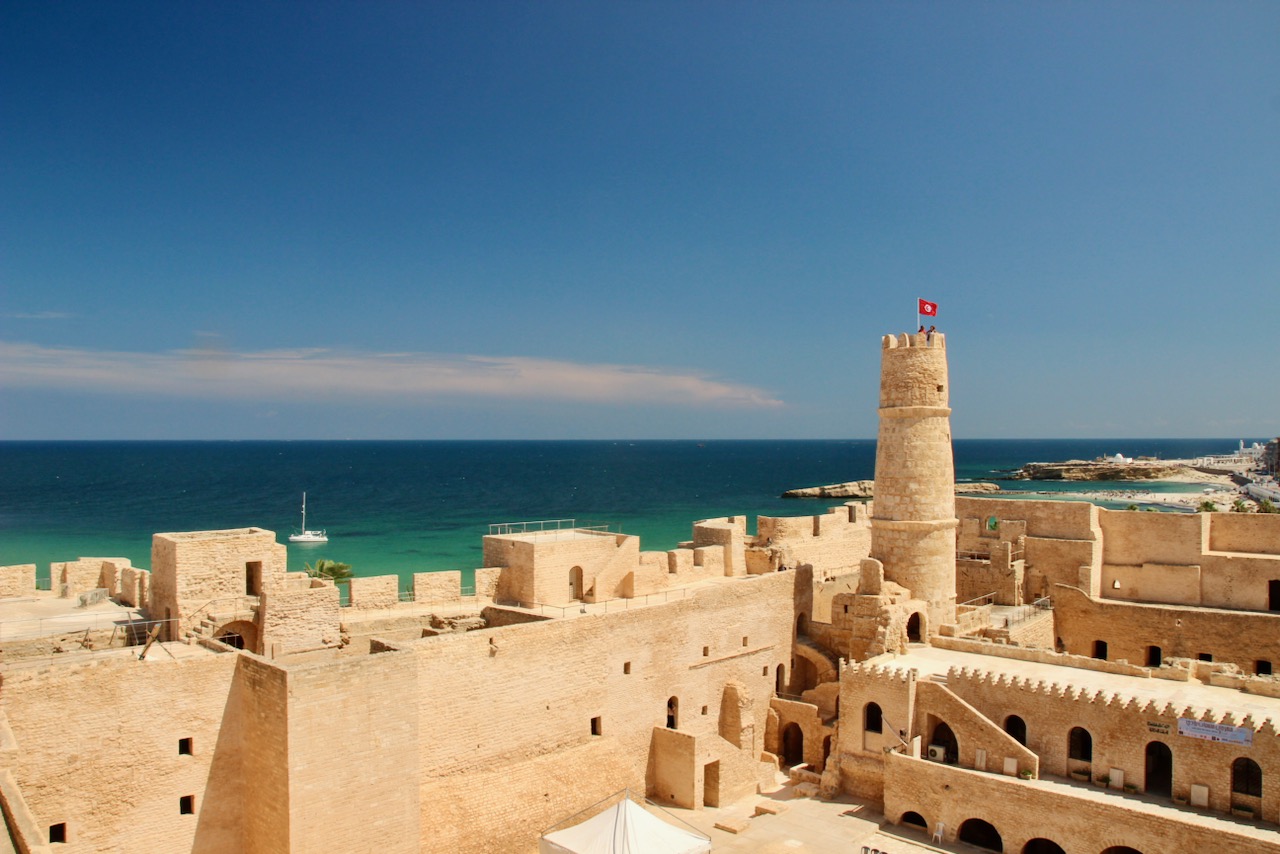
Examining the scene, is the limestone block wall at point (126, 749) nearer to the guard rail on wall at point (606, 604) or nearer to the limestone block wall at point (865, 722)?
the guard rail on wall at point (606, 604)

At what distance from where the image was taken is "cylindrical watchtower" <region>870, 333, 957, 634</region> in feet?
83.3

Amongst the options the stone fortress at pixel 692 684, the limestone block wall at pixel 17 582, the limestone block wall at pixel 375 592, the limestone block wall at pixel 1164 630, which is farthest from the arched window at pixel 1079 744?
the limestone block wall at pixel 17 582

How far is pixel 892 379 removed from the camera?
2594 cm

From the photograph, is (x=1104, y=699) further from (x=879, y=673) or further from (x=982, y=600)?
(x=982, y=600)

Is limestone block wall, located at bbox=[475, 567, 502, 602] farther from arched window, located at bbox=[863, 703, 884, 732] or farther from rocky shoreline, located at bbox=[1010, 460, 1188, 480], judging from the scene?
rocky shoreline, located at bbox=[1010, 460, 1188, 480]

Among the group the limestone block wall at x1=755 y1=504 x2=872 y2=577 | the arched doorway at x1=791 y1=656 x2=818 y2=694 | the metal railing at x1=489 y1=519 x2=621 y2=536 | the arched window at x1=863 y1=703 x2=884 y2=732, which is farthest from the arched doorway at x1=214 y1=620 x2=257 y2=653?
the limestone block wall at x1=755 y1=504 x2=872 y2=577

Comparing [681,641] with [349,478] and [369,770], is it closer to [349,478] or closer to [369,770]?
[369,770]

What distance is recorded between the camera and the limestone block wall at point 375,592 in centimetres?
2025

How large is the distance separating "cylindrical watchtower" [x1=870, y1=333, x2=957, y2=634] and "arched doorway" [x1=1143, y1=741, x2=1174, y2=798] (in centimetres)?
695

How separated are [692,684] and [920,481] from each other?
341 inches

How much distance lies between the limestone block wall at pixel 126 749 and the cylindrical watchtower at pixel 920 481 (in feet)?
57.8

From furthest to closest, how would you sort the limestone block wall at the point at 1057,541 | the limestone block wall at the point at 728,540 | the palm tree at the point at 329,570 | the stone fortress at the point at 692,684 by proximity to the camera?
the palm tree at the point at 329,570 → the limestone block wall at the point at 728,540 → the limestone block wall at the point at 1057,541 → the stone fortress at the point at 692,684

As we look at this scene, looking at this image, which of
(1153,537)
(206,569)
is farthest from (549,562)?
(1153,537)

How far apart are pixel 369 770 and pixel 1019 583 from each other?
21.3m
